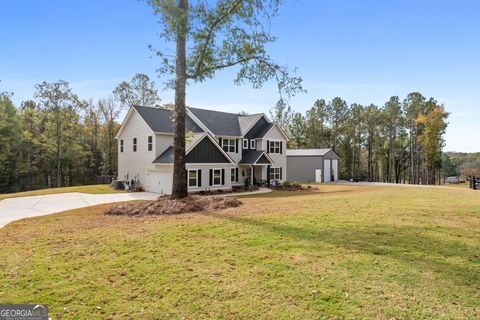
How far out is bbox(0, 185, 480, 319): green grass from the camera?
4.17m

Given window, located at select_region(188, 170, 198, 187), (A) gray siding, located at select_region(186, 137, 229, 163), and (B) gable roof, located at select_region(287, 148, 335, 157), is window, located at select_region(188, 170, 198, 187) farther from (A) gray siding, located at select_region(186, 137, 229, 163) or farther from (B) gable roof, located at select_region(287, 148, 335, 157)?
(B) gable roof, located at select_region(287, 148, 335, 157)

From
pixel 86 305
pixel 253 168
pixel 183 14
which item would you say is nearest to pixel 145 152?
pixel 253 168

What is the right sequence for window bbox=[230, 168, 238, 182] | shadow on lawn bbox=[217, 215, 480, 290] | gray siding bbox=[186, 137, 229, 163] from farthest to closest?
window bbox=[230, 168, 238, 182] < gray siding bbox=[186, 137, 229, 163] < shadow on lawn bbox=[217, 215, 480, 290]

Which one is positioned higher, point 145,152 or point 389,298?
point 145,152

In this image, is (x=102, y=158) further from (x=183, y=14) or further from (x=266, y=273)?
(x=266, y=273)

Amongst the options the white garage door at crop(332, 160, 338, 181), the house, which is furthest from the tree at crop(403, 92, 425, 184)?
the house

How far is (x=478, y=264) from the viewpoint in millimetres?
5566

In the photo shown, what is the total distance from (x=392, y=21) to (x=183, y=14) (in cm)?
1012

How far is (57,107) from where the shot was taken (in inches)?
1533

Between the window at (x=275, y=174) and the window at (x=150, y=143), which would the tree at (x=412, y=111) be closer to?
the window at (x=275, y=174)

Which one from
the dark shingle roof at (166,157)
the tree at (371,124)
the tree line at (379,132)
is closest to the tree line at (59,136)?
the dark shingle roof at (166,157)

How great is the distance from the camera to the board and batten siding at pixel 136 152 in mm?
26312

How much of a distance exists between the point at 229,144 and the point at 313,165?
52.8 feet

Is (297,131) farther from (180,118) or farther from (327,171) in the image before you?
(180,118)
